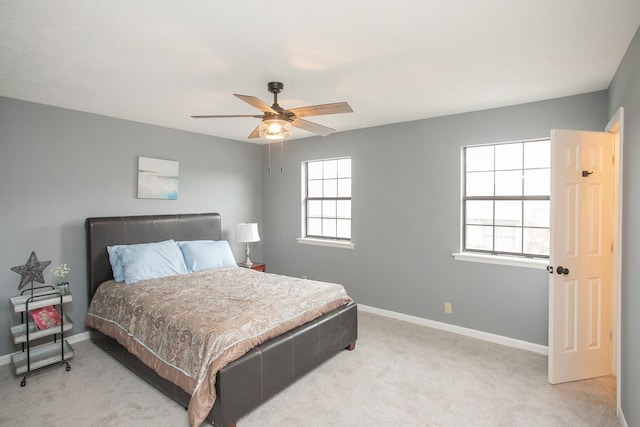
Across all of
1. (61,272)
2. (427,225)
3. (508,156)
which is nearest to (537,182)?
(508,156)

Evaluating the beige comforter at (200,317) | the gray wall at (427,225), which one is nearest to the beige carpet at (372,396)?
the beige comforter at (200,317)

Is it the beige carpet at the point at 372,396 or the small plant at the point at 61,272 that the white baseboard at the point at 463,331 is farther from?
the small plant at the point at 61,272

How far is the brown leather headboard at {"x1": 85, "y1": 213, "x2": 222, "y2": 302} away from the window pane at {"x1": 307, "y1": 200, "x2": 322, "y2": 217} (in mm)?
1450

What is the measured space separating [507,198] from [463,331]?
155 centimetres

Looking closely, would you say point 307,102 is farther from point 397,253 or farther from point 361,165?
point 397,253

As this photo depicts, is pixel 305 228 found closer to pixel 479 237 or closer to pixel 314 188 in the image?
pixel 314 188

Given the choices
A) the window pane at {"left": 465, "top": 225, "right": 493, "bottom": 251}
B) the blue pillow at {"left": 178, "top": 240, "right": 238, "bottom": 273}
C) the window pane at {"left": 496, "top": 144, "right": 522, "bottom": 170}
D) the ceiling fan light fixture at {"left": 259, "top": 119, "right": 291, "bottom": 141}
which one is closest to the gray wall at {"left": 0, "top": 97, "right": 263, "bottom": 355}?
the blue pillow at {"left": 178, "top": 240, "right": 238, "bottom": 273}

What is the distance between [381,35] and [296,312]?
7.00 feet

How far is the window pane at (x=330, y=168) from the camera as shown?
4.97m

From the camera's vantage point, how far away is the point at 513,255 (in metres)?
3.52

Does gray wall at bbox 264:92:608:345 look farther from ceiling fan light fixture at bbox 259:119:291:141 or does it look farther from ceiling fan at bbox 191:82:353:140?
ceiling fan light fixture at bbox 259:119:291:141

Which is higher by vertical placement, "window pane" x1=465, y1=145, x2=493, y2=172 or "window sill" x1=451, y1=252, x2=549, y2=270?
"window pane" x1=465, y1=145, x2=493, y2=172

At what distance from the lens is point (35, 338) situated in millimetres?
2842

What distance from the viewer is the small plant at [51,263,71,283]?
3.28m
